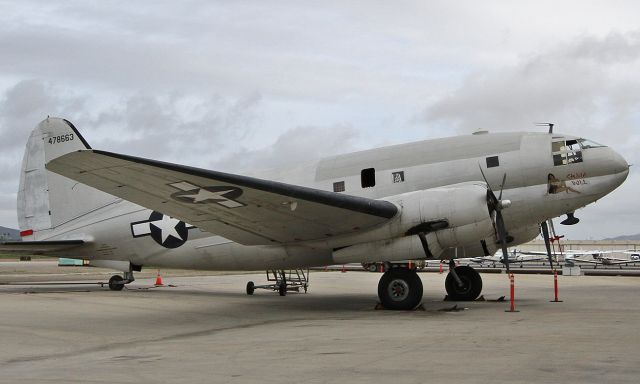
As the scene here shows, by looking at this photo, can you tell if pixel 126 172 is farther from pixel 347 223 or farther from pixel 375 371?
pixel 375 371

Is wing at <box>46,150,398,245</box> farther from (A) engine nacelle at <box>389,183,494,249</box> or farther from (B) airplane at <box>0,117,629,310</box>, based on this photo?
(A) engine nacelle at <box>389,183,494,249</box>

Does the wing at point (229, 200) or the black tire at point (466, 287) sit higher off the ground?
the wing at point (229, 200)

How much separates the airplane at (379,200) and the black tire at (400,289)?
2 cm

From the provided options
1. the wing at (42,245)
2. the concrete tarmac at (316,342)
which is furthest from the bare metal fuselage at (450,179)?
the wing at (42,245)

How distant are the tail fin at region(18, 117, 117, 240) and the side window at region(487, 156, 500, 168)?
39.4 ft

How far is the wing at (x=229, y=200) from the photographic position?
1177 centimetres

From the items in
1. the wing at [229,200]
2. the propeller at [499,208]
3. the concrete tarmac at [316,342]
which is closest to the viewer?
the concrete tarmac at [316,342]

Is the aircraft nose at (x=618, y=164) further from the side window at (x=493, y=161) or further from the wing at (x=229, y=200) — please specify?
the wing at (x=229, y=200)

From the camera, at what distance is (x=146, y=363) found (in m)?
8.17

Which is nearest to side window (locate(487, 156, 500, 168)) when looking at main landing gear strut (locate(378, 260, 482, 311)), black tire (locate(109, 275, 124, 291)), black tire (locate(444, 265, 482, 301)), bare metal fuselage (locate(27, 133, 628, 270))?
bare metal fuselage (locate(27, 133, 628, 270))

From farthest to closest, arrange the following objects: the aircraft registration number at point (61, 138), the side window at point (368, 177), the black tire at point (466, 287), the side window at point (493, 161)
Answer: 1. the aircraft registration number at point (61, 138)
2. the black tire at point (466, 287)
3. the side window at point (368, 177)
4. the side window at point (493, 161)

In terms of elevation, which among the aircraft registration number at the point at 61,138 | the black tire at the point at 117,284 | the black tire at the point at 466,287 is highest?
the aircraft registration number at the point at 61,138

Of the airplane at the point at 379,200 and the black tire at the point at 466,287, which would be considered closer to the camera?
the airplane at the point at 379,200

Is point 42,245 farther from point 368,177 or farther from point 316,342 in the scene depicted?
point 316,342
